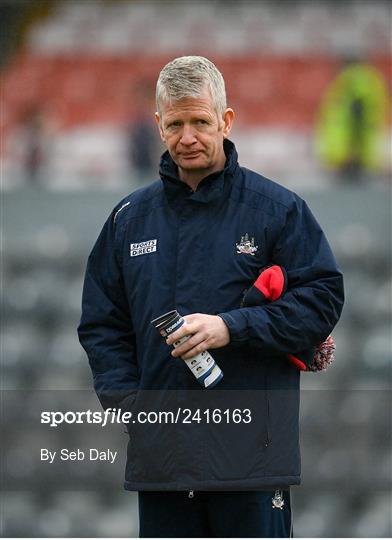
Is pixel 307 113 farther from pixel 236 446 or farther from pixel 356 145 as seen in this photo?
pixel 236 446

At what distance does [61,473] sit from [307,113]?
3.97 metres

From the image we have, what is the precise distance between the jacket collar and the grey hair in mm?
95

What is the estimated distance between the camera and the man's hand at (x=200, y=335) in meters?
2.03

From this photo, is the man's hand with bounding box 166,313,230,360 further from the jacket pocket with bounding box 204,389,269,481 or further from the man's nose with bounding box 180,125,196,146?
the man's nose with bounding box 180,125,196,146

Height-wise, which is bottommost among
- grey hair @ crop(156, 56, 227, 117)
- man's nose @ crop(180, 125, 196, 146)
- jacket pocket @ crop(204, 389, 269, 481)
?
jacket pocket @ crop(204, 389, 269, 481)

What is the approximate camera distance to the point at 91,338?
7.45ft

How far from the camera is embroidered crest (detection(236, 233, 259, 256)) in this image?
214 cm

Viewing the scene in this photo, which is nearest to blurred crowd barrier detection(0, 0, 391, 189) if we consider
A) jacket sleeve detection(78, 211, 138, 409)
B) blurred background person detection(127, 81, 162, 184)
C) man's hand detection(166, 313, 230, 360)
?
blurred background person detection(127, 81, 162, 184)

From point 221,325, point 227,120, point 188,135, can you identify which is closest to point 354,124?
point 227,120

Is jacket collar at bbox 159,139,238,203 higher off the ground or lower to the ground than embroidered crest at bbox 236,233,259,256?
higher

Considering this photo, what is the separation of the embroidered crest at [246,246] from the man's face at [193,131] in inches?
6.0

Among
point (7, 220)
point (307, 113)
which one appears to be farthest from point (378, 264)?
point (307, 113)

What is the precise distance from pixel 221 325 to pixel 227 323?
0.04ft

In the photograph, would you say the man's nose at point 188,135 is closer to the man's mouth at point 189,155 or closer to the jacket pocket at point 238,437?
the man's mouth at point 189,155
